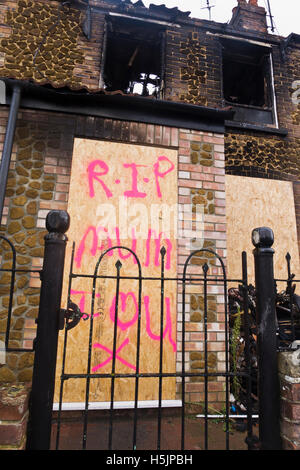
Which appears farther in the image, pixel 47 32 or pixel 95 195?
pixel 47 32

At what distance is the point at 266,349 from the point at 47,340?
4.60ft

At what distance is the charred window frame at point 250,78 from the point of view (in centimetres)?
620

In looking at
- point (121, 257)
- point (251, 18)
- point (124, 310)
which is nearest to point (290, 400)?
point (124, 310)

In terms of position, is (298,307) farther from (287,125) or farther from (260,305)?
(287,125)

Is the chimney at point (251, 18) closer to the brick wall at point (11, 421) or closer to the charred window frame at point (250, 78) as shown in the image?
the charred window frame at point (250, 78)

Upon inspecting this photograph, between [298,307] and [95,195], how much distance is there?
3.40m

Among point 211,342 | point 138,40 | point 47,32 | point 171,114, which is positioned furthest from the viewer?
point 138,40

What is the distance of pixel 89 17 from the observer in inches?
210

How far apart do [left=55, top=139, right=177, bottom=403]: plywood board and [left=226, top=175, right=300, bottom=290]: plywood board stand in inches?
75.9

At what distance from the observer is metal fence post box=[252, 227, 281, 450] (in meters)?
1.71

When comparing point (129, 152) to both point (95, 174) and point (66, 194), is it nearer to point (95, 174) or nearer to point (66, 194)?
point (95, 174)

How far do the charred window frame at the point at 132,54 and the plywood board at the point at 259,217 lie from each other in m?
2.54
